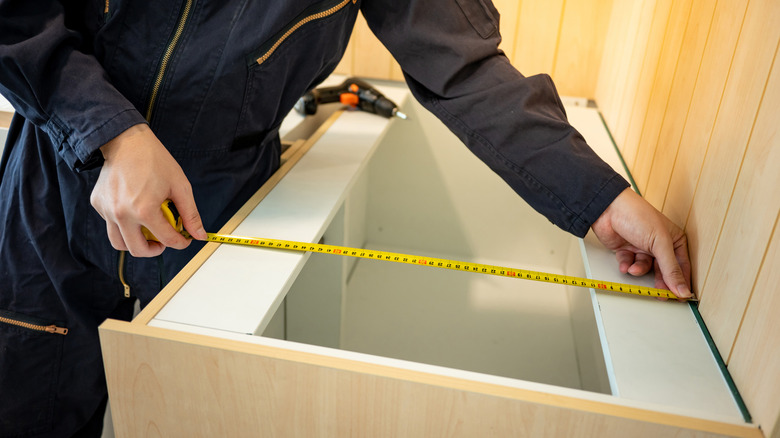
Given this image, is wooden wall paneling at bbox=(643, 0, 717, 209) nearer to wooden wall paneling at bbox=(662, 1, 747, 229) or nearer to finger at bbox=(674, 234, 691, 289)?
wooden wall paneling at bbox=(662, 1, 747, 229)

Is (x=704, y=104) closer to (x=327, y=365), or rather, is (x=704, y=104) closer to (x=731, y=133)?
(x=731, y=133)

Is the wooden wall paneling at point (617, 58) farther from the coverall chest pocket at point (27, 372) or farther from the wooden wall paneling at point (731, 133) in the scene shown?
the coverall chest pocket at point (27, 372)

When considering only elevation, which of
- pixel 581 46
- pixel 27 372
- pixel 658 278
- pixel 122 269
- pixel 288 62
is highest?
pixel 288 62

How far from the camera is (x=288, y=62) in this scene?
3.17 ft

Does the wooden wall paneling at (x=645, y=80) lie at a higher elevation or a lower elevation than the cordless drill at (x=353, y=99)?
higher

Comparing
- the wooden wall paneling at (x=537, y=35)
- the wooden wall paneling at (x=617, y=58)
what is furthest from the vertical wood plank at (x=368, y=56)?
the wooden wall paneling at (x=617, y=58)

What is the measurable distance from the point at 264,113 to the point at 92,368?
0.54m

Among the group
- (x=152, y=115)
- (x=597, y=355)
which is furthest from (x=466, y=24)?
(x=597, y=355)

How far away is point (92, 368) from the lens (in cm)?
110

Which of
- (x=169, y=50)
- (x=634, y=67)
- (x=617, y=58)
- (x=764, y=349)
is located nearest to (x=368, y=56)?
(x=617, y=58)

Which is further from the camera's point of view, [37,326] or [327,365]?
[37,326]

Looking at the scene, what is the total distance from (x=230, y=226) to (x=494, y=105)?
449 millimetres

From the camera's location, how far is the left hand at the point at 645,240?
2.74 ft

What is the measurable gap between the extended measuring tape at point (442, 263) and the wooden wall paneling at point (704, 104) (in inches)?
5.7
